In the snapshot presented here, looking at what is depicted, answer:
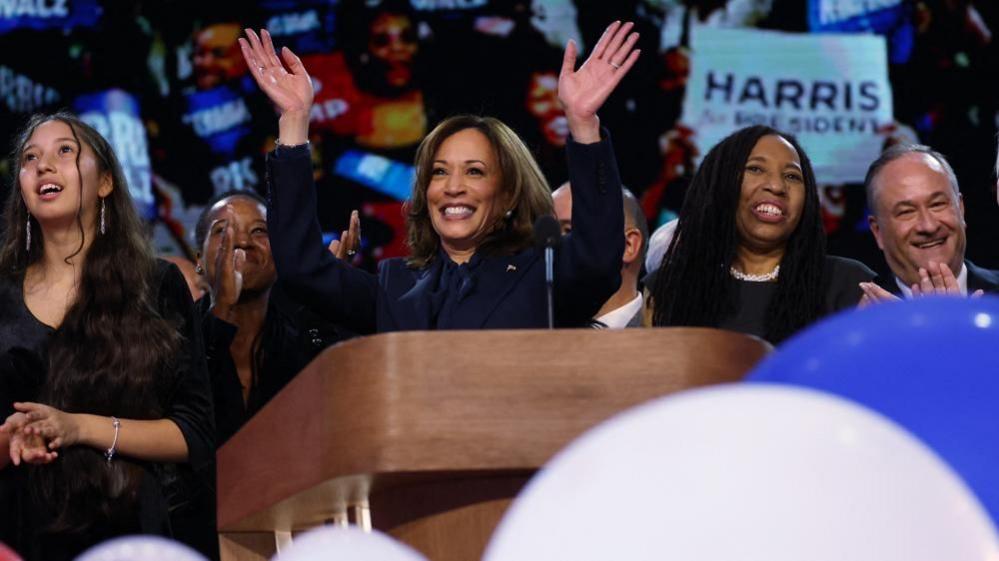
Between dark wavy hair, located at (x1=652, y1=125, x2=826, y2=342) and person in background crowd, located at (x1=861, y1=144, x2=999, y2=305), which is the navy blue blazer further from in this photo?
person in background crowd, located at (x1=861, y1=144, x2=999, y2=305)

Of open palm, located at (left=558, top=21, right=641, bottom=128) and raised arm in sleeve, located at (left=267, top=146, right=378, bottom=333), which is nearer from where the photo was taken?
open palm, located at (left=558, top=21, right=641, bottom=128)

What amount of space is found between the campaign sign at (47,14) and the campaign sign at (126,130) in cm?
29

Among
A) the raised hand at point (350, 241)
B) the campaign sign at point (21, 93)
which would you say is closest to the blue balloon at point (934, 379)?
the raised hand at point (350, 241)

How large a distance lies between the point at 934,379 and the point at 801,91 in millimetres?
4117

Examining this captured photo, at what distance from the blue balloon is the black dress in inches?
70.9

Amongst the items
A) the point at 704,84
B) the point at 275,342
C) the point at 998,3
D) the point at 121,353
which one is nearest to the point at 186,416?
the point at 121,353

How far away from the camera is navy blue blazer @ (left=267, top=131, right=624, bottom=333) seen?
117 inches

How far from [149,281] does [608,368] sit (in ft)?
5.15

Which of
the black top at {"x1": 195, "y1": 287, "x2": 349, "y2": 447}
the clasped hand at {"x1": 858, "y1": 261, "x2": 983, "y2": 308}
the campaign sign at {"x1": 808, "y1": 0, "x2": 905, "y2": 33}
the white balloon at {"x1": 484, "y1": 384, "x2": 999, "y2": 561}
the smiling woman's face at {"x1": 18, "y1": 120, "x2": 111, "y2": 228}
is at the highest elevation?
the campaign sign at {"x1": 808, "y1": 0, "x2": 905, "y2": 33}

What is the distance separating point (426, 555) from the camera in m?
2.43

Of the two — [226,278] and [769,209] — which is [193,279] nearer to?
[226,278]

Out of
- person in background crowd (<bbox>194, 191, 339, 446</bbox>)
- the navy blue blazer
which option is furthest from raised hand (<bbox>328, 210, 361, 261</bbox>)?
the navy blue blazer

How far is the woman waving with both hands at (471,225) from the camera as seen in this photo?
9.75ft

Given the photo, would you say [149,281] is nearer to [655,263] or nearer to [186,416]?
[186,416]
